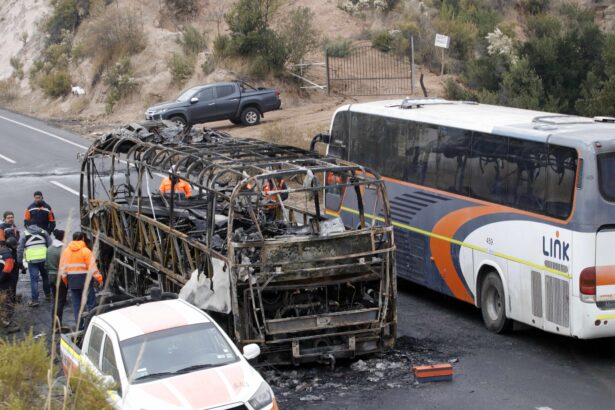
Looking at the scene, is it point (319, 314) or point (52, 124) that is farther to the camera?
point (52, 124)

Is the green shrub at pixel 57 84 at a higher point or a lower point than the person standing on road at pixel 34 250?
lower

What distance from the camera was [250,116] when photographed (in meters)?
34.5

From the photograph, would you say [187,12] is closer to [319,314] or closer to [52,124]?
[52,124]

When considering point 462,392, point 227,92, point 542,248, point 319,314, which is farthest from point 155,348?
point 227,92

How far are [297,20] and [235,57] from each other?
9.69ft

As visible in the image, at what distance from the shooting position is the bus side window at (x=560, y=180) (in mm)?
12164

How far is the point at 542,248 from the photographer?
497 inches

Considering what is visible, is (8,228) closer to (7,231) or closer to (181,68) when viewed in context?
(7,231)

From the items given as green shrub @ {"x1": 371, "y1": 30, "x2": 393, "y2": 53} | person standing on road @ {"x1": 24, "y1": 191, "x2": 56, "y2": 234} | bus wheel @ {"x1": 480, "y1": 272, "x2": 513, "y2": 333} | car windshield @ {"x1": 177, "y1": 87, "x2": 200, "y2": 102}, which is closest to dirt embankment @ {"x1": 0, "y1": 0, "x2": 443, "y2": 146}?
car windshield @ {"x1": 177, "y1": 87, "x2": 200, "y2": 102}

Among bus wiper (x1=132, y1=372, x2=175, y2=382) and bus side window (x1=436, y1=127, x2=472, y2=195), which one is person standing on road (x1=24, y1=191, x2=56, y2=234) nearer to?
bus side window (x1=436, y1=127, x2=472, y2=195)

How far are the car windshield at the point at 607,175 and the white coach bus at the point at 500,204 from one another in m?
0.01

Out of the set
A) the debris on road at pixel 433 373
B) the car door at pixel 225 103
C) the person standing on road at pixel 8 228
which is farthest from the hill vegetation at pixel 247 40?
the debris on road at pixel 433 373

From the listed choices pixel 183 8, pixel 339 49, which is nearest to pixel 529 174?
pixel 339 49

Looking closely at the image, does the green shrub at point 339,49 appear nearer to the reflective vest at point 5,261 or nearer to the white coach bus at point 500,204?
the white coach bus at point 500,204
